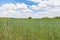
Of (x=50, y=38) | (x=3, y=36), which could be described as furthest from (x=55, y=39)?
(x=3, y=36)

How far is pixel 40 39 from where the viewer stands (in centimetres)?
809

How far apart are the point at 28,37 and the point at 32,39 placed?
341 mm

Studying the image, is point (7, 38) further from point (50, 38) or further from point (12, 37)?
point (50, 38)

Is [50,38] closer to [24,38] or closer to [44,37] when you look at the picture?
[44,37]

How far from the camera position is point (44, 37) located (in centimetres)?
848

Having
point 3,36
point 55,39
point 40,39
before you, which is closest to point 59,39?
point 55,39

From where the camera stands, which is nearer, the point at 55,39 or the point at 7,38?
the point at 7,38

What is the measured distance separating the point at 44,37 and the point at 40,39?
0.46 metres

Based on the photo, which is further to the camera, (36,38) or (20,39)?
(36,38)

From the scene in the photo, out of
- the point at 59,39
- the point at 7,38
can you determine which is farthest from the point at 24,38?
the point at 59,39

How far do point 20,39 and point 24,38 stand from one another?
0.97ft

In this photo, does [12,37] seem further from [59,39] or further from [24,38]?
[59,39]

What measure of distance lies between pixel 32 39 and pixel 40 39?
0.45 metres

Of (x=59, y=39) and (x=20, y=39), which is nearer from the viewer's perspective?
(x=20, y=39)
